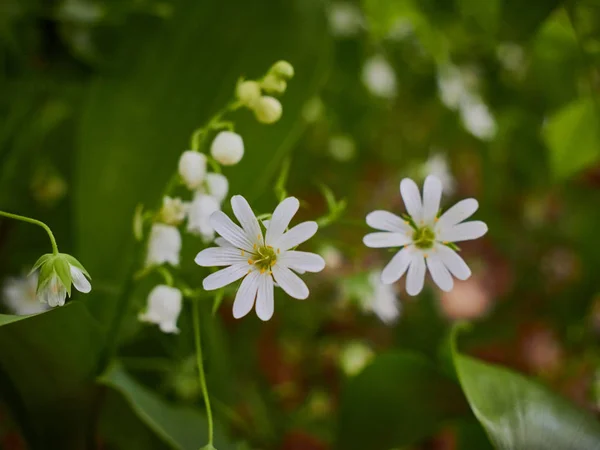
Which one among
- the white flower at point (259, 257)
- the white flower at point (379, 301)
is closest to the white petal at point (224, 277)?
the white flower at point (259, 257)

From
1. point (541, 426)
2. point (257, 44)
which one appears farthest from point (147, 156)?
point (541, 426)

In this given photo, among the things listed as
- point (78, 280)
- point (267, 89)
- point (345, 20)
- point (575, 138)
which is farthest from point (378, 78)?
point (78, 280)

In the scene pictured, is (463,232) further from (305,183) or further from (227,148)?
(305,183)

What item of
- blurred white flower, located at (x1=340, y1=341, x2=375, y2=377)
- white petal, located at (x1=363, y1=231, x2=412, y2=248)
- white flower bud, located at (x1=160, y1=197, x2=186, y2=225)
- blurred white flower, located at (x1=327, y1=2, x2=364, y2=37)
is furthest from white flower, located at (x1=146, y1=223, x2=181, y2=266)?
blurred white flower, located at (x1=327, y1=2, x2=364, y2=37)

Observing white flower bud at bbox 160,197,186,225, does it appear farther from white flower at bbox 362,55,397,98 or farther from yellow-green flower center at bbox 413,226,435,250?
white flower at bbox 362,55,397,98

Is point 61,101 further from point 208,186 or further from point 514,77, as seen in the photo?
point 514,77

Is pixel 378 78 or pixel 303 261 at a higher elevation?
pixel 378 78
